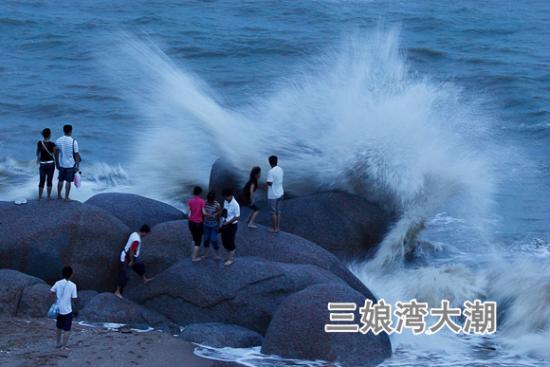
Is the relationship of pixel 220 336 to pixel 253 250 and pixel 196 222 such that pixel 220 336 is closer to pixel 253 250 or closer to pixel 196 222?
pixel 196 222

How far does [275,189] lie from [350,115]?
4972 mm

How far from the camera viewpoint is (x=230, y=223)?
14.2m

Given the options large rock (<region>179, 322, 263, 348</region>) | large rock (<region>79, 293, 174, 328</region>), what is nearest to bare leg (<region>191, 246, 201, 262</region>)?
large rock (<region>79, 293, 174, 328</region>)

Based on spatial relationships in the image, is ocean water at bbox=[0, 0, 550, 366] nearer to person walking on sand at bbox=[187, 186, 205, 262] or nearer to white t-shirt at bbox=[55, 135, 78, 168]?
person walking on sand at bbox=[187, 186, 205, 262]

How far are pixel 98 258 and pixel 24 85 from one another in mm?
17118

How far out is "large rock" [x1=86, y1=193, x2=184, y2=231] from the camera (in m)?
16.1

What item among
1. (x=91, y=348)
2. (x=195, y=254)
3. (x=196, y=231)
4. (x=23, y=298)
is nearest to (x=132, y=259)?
(x=195, y=254)

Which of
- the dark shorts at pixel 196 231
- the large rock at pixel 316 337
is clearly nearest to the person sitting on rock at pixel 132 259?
the dark shorts at pixel 196 231

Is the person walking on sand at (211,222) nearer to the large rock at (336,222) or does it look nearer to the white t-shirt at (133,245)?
the white t-shirt at (133,245)

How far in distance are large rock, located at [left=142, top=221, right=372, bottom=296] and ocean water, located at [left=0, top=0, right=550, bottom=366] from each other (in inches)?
56.6

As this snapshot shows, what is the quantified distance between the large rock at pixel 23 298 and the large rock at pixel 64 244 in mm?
834

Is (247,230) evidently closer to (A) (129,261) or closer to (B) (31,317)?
(A) (129,261)

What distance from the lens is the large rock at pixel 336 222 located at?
16734 millimetres

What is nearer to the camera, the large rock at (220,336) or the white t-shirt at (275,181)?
the large rock at (220,336)
